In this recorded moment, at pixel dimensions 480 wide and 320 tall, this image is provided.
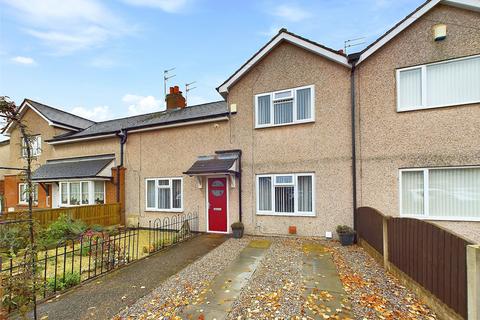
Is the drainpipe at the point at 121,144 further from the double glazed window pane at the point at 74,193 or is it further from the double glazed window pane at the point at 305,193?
the double glazed window pane at the point at 305,193

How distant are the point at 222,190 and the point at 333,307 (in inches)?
264

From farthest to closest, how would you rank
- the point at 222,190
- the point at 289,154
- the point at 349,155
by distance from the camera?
the point at 222,190
the point at 289,154
the point at 349,155

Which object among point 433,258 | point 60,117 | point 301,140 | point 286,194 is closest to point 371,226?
point 433,258

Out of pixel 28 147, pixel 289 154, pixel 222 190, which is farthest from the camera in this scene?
pixel 222 190

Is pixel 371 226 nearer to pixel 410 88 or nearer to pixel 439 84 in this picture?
pixel 410 88

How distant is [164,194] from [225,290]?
7.59 m

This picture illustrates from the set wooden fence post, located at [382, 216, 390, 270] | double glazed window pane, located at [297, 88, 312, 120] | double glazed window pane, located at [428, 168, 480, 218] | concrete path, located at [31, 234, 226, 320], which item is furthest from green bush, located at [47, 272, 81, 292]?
double glazed window pane, located at [428, 168, 480, 218]

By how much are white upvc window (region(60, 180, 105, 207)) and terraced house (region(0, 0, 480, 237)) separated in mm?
171

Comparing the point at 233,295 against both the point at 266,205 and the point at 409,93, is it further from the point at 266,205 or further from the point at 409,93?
the point at 409,93

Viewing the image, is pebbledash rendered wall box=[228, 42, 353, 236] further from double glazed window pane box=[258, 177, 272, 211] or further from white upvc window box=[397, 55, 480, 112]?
white upvc window box=[397, 55, 480, 112]

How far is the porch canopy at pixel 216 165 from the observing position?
9375 mm

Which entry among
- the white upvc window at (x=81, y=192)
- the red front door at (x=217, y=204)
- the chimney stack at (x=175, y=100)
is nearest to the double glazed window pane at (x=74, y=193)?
the white upvc window at (x=81, y=192)

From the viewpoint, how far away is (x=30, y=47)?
8.04 meters

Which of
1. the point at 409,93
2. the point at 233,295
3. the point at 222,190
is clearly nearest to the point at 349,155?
the point at 409,93
